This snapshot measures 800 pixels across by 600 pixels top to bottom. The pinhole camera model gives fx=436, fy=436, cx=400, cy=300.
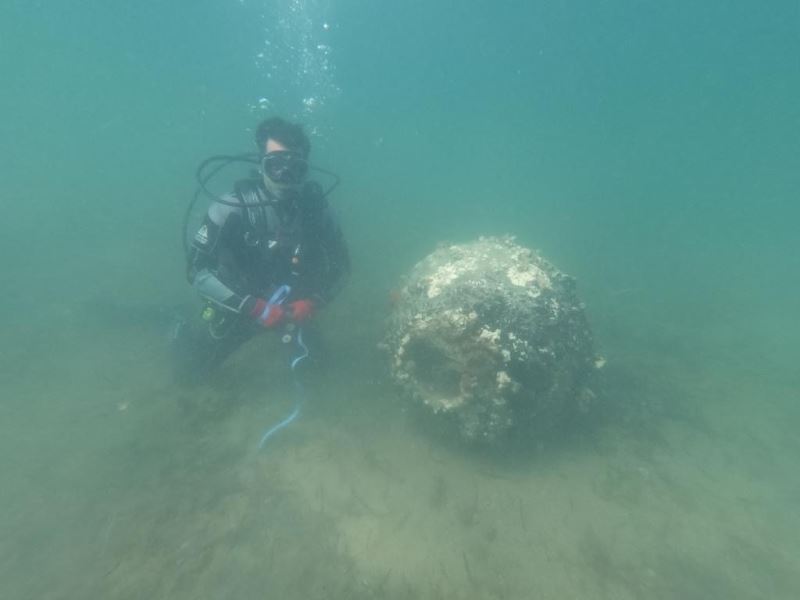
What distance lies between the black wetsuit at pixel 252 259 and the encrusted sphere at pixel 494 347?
6.03 ft

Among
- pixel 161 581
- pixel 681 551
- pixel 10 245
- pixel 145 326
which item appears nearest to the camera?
pixel 161 581

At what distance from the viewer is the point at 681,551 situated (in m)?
4.32

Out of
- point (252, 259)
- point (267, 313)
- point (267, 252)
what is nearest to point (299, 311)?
point (267, 313)

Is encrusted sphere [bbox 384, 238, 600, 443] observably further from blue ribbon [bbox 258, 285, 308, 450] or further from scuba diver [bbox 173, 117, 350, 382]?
scuba diver [bbox 173, 117, 350, 382]

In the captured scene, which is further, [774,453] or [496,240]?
[496,240]

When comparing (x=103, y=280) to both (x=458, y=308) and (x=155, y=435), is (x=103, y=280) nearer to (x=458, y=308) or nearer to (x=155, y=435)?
(x=155, y=435)

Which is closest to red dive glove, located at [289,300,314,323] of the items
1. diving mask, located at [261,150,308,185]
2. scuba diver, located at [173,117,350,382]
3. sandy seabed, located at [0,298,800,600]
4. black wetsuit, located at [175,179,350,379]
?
scuba diver, located at [173,117,350,382]

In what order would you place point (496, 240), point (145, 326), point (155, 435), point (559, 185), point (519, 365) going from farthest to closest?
point (559, 185) < point (145, 326) < point (496, 240) < point (155, 435) < point (519, 365)

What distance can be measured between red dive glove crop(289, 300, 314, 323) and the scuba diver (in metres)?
0.01

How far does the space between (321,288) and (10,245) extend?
13013mm

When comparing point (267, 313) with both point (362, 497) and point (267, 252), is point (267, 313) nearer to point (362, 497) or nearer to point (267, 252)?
point (267, 252)

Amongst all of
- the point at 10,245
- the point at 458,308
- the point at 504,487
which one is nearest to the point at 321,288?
the point at 458,308

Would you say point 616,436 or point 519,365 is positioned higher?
point 519,365

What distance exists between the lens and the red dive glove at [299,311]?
5.93m
